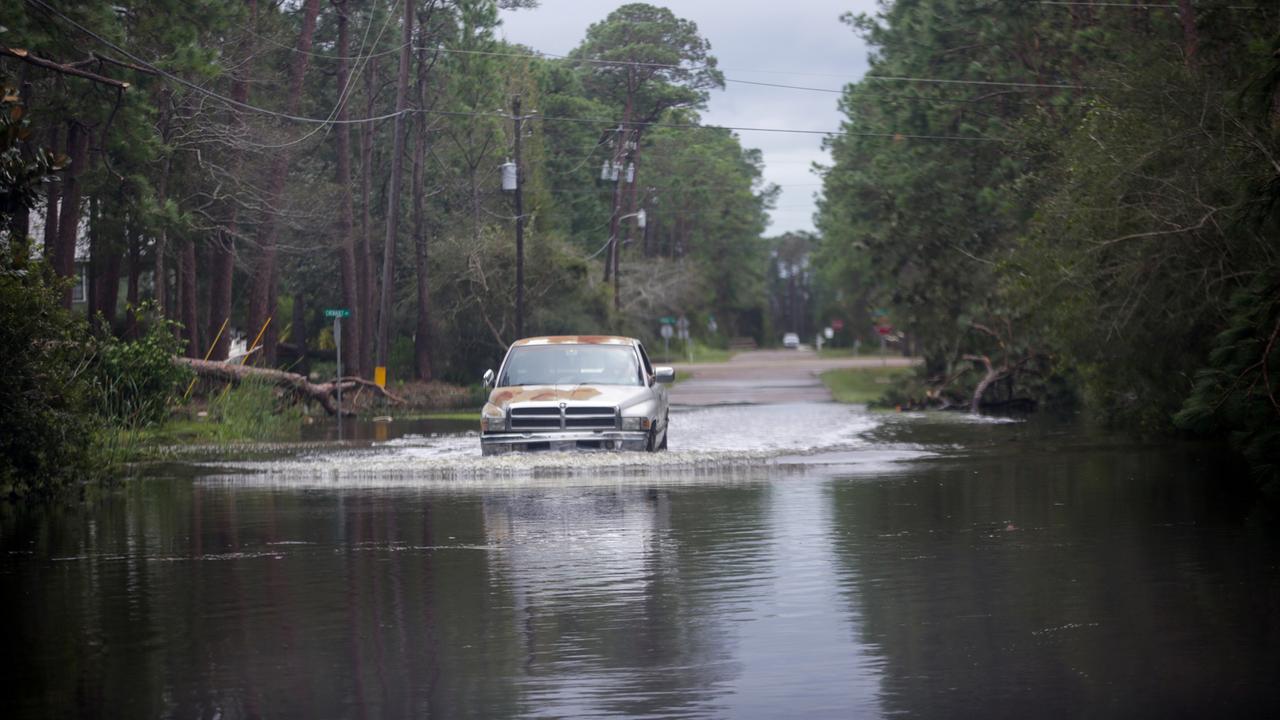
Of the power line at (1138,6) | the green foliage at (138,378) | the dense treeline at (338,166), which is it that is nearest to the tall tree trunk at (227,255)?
the dense treeline at (338,166)

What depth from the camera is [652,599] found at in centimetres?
1038

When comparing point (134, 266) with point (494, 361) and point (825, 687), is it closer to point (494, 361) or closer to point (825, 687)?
point (494, 361)

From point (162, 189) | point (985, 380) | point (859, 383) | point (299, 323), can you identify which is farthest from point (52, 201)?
point (859, 383)

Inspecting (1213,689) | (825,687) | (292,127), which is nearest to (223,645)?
(825,687)

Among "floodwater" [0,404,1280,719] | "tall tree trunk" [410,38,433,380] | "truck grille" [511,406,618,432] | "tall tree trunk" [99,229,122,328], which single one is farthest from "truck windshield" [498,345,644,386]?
"tall tree trunk" [410,38,433,380]

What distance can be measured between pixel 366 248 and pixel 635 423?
33.7m

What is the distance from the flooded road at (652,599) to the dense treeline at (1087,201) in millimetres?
2859

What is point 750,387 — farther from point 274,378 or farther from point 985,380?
point 274,378

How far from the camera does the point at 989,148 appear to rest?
4219 cm

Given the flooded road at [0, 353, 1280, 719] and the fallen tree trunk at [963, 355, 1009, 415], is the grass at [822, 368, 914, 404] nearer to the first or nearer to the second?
the fallen tree trunk at [963, 355, 1009, 415]

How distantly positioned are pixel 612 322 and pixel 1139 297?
40110 mm

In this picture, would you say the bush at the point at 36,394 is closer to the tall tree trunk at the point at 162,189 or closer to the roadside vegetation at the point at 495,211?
the roadside vegetation at the point at 495,211

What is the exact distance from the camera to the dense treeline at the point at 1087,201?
17484 mm

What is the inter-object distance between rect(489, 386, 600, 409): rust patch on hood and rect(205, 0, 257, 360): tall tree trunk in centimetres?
2149
